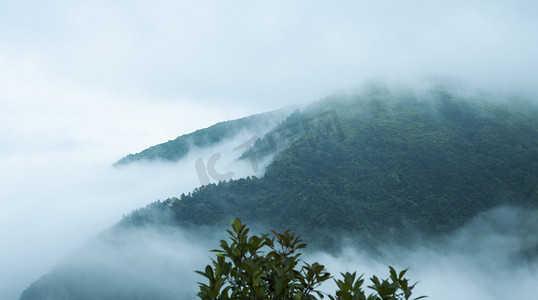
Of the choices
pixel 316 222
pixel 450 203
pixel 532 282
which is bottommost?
pixel 532 282

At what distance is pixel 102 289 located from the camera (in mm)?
68938

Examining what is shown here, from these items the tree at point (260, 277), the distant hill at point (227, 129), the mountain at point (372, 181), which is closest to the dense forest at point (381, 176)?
the mountain at point (372, 181)

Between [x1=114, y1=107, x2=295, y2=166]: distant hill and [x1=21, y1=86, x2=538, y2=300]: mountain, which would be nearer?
[x1=21, y1=86, x2=538, y2=300]: mountain

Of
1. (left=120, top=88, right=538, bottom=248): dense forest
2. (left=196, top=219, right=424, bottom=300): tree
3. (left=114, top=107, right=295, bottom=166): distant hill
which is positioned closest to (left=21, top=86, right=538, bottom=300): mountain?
(left=120, top=88, right=538, bottom=248): dense forest

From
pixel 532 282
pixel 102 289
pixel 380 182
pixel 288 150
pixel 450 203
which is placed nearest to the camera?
pixel 102 289

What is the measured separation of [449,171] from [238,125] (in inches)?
3057

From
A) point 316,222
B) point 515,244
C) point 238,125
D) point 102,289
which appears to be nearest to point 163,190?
point 238,125

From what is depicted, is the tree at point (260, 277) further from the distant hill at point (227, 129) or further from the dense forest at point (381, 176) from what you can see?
the distant hill at point (227, 129)

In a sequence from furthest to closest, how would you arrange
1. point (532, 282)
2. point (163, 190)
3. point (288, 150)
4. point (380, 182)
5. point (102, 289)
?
1. point (163, 190)
2. point (288, 150)
3. point (380, 182)
4. point (532, 282)
5. point (102, 289)

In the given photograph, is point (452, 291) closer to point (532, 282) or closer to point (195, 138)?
point (532, 282)

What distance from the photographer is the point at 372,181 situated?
280ft

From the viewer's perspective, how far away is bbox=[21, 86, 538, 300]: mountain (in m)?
76.2

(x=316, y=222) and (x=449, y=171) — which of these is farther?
(x=449, y=171)

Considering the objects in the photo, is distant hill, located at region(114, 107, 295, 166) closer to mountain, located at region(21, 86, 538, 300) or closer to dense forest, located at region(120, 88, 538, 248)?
dense forest, located at region(120, 88, 538, 248)
